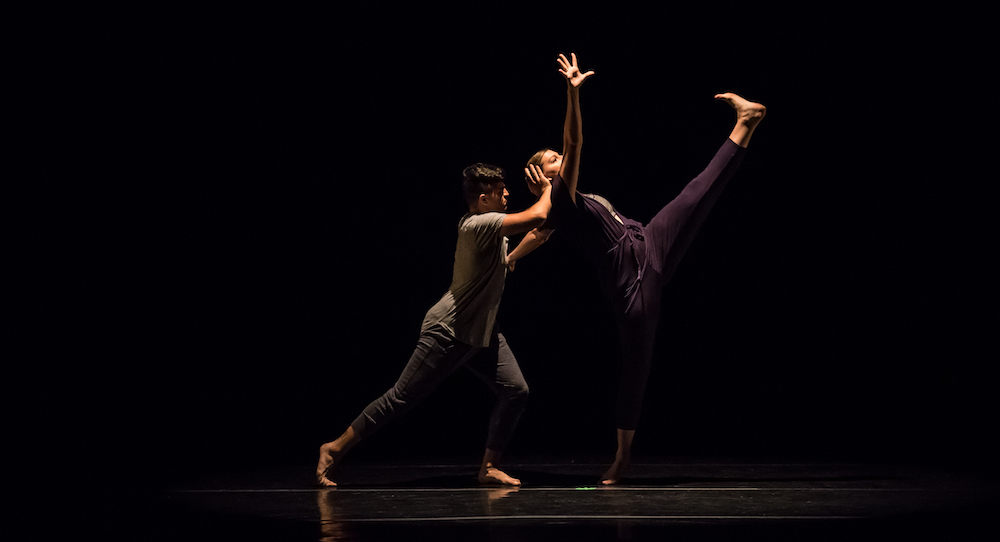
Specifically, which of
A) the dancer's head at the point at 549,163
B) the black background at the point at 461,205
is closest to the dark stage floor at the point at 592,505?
the dancer's head at the point at 549,163

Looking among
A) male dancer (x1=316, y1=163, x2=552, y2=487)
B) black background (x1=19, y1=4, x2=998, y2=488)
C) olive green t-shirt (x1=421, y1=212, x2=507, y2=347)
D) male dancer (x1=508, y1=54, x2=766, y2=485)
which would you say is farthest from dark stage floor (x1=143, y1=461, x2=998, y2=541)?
black background (x1=19, y1=4, x2=998, y2=488)

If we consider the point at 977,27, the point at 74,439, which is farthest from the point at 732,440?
the point at 74,439

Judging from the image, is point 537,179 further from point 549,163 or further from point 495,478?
point 495,478

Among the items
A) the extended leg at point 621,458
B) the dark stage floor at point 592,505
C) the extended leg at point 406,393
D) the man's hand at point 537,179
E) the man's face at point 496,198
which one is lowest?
the dark stage floor at point 592,505

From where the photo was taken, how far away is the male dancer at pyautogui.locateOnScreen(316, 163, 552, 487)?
3.48 metres

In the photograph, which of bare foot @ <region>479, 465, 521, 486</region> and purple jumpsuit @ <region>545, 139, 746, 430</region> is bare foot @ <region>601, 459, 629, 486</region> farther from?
bare foot @ <region>479, 465, 521, 486</region>

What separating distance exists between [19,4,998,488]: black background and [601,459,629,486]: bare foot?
1.58 metres

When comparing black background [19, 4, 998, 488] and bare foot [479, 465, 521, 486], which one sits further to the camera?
black background [19, 4, 998, 488]

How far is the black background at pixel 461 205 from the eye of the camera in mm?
5223

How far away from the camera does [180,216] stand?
5.42 metres

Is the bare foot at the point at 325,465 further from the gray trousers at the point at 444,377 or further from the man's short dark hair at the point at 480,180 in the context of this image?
the man's short dark hair at the point at 480,180

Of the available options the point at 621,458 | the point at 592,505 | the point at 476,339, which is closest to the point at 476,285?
the point at 476,339

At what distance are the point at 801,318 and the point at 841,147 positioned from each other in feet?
3.06

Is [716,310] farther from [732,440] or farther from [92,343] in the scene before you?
[92,343]
